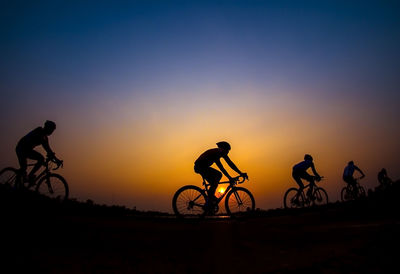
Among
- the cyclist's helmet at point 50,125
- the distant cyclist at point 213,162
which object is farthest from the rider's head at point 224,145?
the cyclist's helmet at point 50,125

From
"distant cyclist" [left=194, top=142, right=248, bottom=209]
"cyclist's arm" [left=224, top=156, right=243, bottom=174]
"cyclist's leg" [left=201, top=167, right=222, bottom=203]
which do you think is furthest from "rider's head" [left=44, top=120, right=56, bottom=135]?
"cyclist's arm" [left=224, top=156, right=243, bottom=174]

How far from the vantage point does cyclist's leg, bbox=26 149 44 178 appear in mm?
9068

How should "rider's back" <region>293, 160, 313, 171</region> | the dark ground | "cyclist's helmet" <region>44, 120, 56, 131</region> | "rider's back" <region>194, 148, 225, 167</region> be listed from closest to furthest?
1. the dark ground
2. "rider's back" <region>194, 148, 225, 167</region>
3. "cyclist's helmet" <region>44, 120, 56, 131</region>
4. "rider's back" <region>293, 160, 313, 171</region>

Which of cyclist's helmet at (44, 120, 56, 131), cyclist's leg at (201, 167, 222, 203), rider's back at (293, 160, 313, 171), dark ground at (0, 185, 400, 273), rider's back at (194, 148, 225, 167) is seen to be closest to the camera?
dark ground at (0, 185, 400, 273)

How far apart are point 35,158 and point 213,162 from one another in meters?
6.39

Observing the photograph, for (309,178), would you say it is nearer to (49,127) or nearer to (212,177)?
(212,177)

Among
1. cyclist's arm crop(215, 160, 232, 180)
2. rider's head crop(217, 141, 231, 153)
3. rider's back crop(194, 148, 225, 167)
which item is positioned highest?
rider's head crop(217, 141, 231, 153)

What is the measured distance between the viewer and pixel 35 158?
30.2 feet

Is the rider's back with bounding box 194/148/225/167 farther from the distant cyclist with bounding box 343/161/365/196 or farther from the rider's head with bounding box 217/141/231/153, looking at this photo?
the distant cyclist with bounding box 343/161/365/196

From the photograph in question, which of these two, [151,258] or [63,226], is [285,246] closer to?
[151,258]

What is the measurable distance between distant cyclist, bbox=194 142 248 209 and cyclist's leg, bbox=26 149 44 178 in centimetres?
577

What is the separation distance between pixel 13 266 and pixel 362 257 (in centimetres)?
402

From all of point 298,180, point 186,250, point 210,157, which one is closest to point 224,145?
point 210,157

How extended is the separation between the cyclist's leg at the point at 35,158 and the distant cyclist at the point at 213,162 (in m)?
5.77
